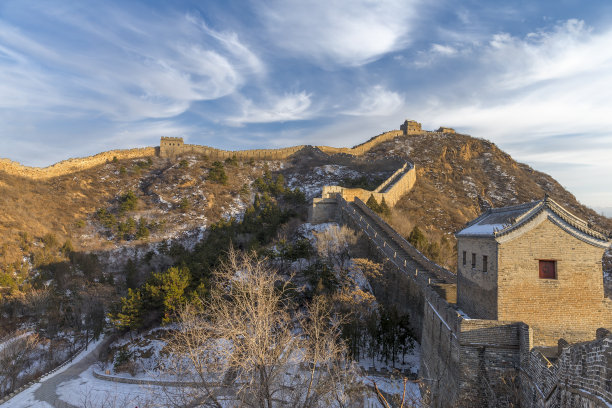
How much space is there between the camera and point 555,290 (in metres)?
10.1

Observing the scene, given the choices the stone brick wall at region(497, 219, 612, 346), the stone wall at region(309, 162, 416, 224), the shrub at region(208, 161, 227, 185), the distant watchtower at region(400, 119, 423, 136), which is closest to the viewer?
the stone brick wall at region(497, 219, 612, 346)

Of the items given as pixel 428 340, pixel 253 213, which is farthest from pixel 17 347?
pixel 428 340

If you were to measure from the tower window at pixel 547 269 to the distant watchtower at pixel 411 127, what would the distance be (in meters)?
61.3

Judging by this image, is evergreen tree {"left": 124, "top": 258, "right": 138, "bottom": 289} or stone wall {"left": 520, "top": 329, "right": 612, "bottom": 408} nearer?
stone wall {"left": 520, "top": 329, "right": 612, "bottom": 408}

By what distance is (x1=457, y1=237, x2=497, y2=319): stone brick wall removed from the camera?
34.5 feet

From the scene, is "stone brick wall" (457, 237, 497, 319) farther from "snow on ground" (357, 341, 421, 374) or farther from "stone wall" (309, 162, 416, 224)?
"stone wall" (309, 162, 416, 224)

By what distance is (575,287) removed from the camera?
1012 cm

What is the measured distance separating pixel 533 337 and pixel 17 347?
26899 mm

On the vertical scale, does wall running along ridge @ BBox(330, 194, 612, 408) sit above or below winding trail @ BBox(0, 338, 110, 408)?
above

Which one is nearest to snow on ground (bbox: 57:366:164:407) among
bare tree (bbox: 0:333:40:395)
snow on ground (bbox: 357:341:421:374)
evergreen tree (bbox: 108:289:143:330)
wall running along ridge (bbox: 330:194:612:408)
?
evergreen tree (bbox: 108:289:143:330)

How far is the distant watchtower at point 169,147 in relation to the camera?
56.1 m

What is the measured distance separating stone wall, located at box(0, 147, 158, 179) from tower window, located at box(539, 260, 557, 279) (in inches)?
2077

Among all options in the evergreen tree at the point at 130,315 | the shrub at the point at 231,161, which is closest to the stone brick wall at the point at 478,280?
the evergreen tree at the point at 130,315

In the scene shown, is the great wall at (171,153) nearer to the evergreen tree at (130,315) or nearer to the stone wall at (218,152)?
the stone wall at (218,152)
